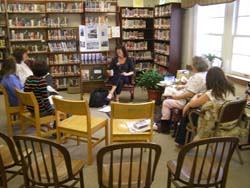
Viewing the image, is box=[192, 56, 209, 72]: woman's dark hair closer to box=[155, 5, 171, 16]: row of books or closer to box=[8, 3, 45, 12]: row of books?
box=[155, 5, 171, 16]: row of books

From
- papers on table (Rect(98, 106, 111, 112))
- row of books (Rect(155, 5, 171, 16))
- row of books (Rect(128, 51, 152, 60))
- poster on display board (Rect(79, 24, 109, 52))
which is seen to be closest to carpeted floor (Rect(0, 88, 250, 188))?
papers on table (Rect(98, 106, 111, 112))

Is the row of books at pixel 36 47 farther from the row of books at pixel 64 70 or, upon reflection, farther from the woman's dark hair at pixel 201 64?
the woman's dark hair at pixel 201 64

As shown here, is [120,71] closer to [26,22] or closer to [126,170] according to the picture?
[26,22]

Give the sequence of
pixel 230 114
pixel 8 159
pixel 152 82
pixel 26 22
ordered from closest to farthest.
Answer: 1. pixel 8 159
2. pixel 230 114
3. pixel 152 82
4. pixel 26 22

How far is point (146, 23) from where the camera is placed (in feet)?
22.7

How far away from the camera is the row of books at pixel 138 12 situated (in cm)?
663

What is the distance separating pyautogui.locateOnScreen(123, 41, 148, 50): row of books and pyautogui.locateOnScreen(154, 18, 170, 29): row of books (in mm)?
555

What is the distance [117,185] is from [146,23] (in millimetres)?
5572

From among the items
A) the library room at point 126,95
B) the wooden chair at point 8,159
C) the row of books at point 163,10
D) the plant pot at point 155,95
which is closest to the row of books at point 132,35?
the library room at point 126,95

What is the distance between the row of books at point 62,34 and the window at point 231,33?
112 inches

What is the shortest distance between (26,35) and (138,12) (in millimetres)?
2630

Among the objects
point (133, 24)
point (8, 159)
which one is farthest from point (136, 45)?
point (8, 159)

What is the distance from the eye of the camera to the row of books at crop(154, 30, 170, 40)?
19.5ft

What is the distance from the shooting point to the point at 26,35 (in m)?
6.33
